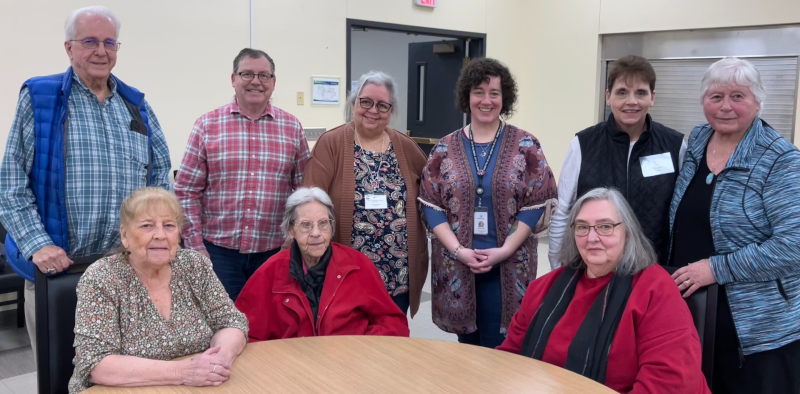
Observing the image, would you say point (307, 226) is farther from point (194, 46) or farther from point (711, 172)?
point (194, 46)

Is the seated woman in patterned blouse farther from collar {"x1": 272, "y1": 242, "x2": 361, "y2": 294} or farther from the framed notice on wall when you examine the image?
the framed notice on wall

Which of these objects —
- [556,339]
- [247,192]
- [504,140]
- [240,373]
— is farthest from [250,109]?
[556,339]

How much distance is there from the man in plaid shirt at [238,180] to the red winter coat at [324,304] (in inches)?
15.7

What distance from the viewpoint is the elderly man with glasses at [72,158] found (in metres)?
2.08

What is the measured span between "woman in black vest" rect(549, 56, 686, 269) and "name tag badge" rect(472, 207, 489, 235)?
0.29 metres

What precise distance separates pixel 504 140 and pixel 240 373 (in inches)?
57.7

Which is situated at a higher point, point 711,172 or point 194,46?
point 194,46

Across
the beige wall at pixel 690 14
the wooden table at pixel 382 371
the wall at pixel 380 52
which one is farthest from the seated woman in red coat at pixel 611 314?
the wall at pixel 380 52

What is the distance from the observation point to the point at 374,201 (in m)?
2.62

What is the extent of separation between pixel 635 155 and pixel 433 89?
497cm

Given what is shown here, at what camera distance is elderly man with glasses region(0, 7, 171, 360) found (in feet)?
6.82

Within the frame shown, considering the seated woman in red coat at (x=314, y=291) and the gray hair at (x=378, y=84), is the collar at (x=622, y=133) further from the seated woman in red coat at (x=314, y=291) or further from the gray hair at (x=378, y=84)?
the seated woman in red coat at (x=314, y=291)

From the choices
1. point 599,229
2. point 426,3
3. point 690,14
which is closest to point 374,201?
point 599,229

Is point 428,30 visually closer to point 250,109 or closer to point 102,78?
point 250,109
